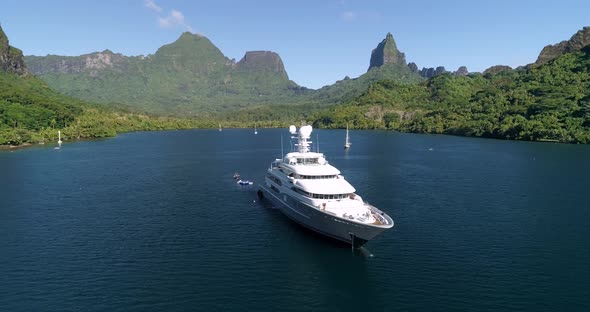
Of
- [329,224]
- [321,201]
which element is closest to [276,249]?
[329,224]

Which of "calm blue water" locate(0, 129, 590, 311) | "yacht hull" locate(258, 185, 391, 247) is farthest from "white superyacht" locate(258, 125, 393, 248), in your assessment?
"calm blue water" locate(0, 129, 590, 311)

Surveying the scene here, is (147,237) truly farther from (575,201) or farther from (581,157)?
(581,157)

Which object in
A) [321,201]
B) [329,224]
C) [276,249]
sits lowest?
[276,249]

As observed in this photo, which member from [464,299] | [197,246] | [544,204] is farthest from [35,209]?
[544,204]

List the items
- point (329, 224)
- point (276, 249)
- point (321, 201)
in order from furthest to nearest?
point (321, 201) → point (329, 224) → point (276, 249)

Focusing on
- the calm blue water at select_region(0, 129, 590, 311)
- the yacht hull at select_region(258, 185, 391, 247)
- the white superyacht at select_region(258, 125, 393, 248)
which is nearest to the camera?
the calm blue water at select_region(0, 129, 590, 311)

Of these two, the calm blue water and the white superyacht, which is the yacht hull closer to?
the white superyacht

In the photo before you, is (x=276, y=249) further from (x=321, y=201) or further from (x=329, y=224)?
(x=321, y=201)
